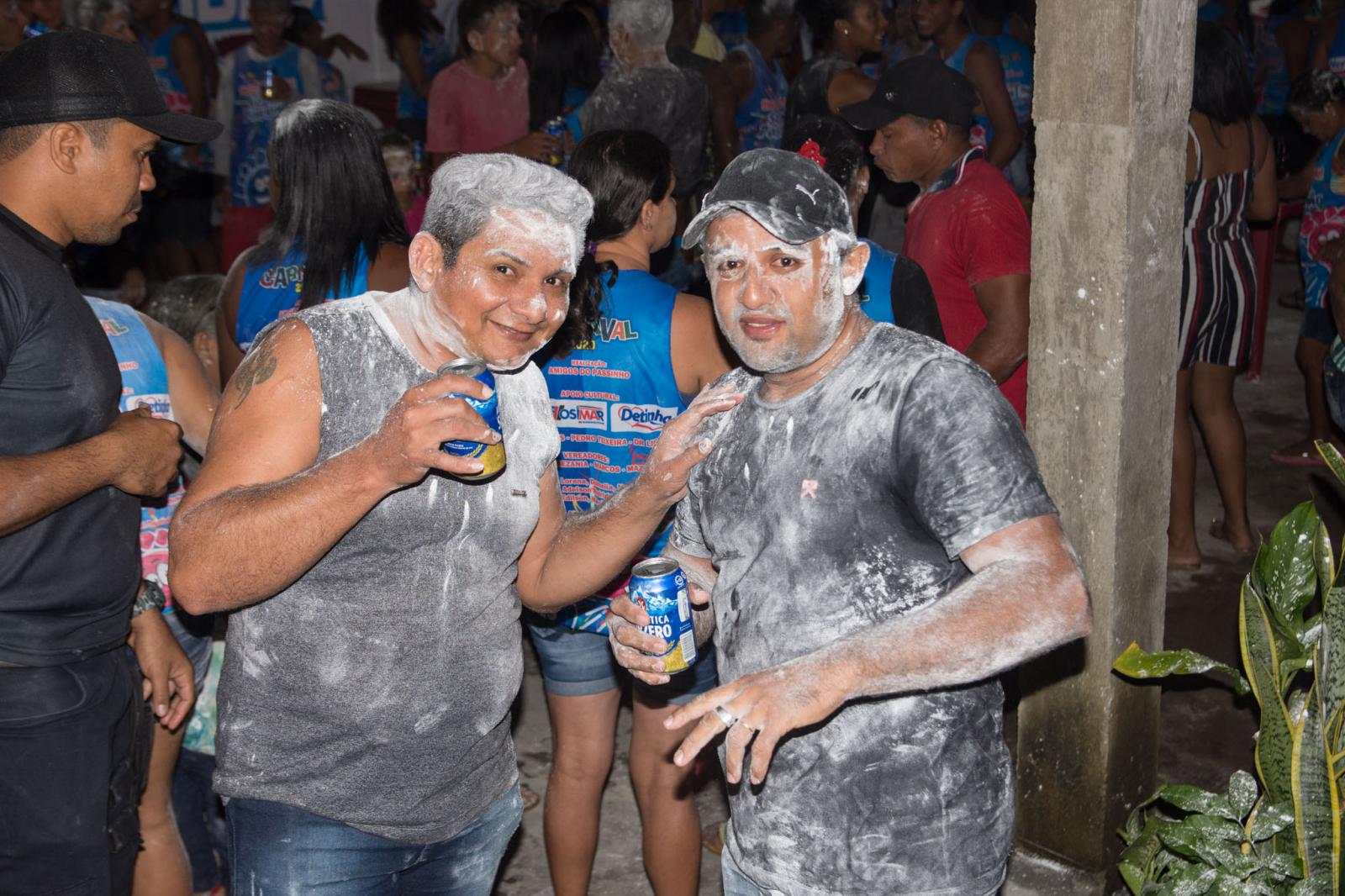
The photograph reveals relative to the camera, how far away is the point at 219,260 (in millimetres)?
10016

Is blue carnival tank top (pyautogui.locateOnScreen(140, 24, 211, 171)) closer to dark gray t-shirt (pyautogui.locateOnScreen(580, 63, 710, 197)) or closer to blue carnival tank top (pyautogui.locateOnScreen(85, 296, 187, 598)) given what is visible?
dark gray t-shirt (pyautogui.locateOnScreen(580, 63, 710, 197))

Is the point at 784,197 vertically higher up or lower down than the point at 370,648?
higher up

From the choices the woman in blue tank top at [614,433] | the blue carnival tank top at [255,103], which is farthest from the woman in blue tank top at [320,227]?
the blue carnival tank top at [255,103]

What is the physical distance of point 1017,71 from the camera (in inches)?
307

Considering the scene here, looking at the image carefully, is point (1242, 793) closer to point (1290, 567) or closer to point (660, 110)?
point (1290, 567)

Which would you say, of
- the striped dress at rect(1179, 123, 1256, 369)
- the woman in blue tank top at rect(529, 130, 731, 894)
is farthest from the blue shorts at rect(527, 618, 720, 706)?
the striped dress at rect(1179, 123, 1256, 369)

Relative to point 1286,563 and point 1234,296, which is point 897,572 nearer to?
point 1286,563

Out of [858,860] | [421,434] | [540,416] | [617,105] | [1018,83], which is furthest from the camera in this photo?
[1018,83]

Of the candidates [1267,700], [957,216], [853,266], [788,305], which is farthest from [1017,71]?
[788,305]

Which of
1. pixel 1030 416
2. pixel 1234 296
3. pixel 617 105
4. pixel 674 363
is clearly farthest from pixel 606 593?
pixel 1234 296

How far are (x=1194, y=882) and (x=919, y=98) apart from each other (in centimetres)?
288

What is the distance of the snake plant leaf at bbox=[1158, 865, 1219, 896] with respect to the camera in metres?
3.57

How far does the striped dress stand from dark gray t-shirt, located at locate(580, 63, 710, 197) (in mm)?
2200

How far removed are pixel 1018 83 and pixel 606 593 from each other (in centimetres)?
516
